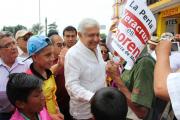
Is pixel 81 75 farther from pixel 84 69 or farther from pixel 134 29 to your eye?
pixel 134 29

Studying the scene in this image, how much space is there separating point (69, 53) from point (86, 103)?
51cm

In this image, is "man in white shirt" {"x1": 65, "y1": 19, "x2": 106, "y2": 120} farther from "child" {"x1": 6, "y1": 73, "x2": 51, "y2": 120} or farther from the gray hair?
"child" {"x1": 6, "y1": 73, "x2": 51, "y2": 120}

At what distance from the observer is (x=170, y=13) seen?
17.5m

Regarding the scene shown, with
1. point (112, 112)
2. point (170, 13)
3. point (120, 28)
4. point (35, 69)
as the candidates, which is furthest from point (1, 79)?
point (170, 13)

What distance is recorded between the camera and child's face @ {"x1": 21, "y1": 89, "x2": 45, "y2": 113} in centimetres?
238

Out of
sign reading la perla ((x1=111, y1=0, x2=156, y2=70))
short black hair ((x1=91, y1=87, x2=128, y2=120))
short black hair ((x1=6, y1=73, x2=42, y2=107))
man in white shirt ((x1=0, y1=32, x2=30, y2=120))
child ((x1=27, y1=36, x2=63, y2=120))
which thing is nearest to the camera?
short black hair ((x1=91, y1=87, x2=128, y2=120))

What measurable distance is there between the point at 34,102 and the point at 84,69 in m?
0.90

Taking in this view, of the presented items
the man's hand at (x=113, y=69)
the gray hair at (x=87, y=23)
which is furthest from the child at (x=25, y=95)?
the gray hair at (x=87, y=23)

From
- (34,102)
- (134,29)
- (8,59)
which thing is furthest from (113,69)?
(8,59)

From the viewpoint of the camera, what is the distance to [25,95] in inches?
92.9

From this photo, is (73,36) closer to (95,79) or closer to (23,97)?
(95,79)

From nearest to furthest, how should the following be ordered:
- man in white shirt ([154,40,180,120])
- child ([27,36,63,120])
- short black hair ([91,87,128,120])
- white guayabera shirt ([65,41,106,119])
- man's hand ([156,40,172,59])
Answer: man in white shirt ([154,40,180,120]) → short black hair ([91,87,128,120]) → man's hand ([156,40,172,59]) → child ([27,36,63,120]) → white guayabera shirt ([65,41,106,119])

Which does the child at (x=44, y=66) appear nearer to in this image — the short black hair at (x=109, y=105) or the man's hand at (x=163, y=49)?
the short black hair at (x=109, y=105)

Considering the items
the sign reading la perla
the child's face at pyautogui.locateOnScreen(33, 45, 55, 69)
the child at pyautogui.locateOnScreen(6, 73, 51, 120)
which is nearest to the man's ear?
the child at pyautogui.locateOnScreen(6, 73, 51, 120)
